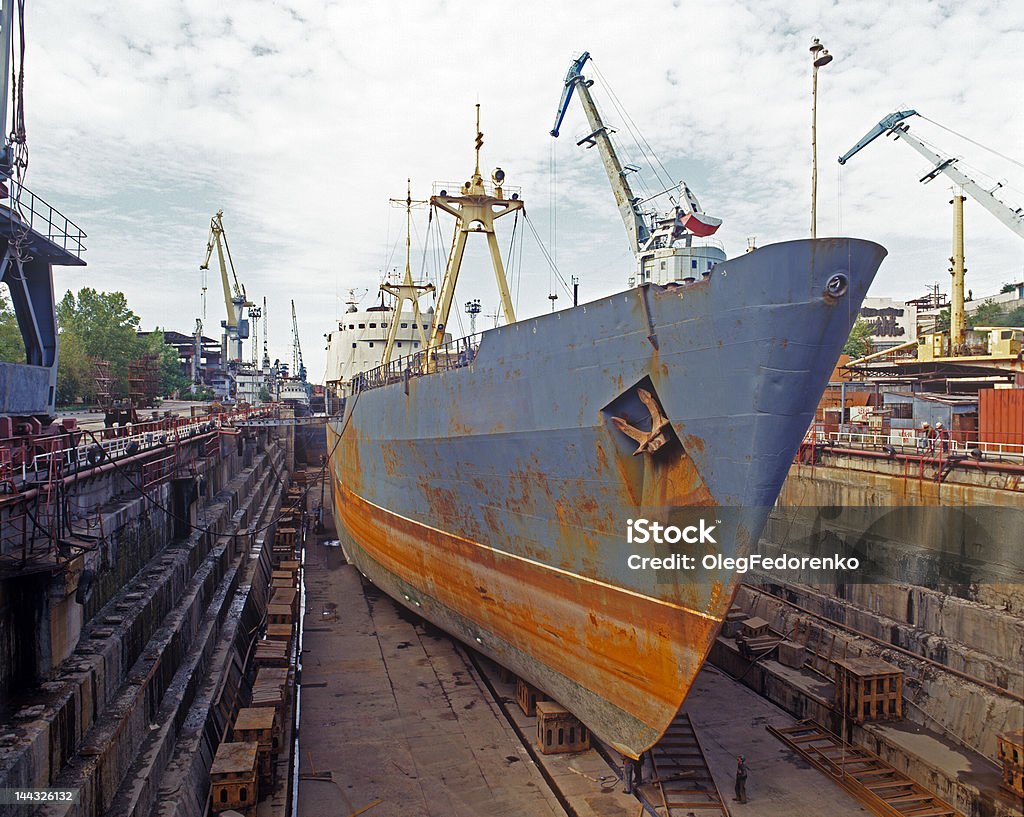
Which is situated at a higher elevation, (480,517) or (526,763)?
(480,517)

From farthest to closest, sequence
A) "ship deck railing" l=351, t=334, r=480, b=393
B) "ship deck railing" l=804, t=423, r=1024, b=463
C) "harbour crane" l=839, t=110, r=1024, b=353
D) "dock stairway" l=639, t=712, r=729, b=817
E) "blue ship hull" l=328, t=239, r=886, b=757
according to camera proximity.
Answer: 1. "harbour crane" l=839, t=110, r=1024, b=353
2. "ship deck railing" l=804, t=423, r=1024, b=463
3. "ship deck railing" l=351, t=334, r=480, b=393
4. "dock stairway" l=639, t=712, r=729, b=817
5. "blue ship hull" l=328, t=239, r=886, b=757

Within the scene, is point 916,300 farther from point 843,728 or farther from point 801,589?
point 843,728

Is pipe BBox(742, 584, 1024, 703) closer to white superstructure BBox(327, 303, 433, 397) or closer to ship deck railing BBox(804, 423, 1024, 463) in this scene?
ship deck railing BBox(804, 423, 1024, 463)

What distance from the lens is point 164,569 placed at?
10797mm

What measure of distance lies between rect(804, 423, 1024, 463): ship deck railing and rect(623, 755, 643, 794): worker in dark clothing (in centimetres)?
624

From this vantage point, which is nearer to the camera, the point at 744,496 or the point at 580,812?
the point at 744,496

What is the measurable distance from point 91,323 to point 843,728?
44546mm

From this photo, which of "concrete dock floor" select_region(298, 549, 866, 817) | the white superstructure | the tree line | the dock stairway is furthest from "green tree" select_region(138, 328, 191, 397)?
the dock stairway

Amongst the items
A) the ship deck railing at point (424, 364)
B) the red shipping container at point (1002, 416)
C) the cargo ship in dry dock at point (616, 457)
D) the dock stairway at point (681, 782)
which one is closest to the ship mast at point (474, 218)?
the ship deck railing at point (424, 364)

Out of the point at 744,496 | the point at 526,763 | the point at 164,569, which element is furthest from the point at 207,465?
the point at 744,496

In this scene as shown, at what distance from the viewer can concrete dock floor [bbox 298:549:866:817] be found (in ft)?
25.5

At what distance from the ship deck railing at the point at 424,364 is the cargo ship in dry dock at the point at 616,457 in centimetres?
10

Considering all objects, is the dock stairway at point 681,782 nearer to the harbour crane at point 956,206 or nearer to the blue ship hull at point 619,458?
the blue ship hull at point 619,458

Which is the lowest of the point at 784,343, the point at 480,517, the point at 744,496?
the point at 480,517
